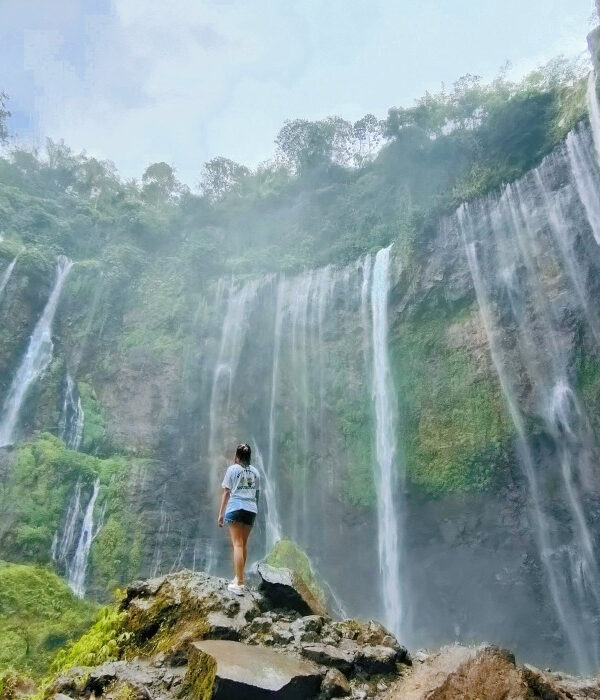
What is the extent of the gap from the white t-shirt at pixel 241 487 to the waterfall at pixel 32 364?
13683mm

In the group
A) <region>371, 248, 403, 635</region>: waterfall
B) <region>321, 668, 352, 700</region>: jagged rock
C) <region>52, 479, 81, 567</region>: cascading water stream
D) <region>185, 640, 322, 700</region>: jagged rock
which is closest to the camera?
<region>185, 640, 322, 700</region>: jagged rock

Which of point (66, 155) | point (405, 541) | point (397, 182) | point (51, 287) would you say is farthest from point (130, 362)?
point (66, 155)

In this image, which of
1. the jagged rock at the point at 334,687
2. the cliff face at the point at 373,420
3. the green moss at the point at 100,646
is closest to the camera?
the jagged rock at the point at 334,687

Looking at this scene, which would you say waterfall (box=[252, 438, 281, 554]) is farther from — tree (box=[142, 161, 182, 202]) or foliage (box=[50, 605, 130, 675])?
tree (box=[142, 161, 182, 202])

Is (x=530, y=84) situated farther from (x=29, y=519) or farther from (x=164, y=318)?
(x=29, y=519)

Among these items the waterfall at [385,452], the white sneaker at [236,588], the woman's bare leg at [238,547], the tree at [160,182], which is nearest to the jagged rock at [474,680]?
the white sneaker at [236,588]

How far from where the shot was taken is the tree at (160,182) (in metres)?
31.6

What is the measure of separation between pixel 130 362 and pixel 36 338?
133 inches

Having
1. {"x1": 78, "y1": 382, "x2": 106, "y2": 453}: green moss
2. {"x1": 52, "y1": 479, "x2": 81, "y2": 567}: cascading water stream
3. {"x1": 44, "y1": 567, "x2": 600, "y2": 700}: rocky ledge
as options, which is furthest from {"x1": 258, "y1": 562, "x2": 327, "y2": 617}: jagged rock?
{"x1": 78, "y1": 382, "x2": 106, "y2": 453}: green moss

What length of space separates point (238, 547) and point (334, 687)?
1.66m

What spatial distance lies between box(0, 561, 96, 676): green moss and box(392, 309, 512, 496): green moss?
11074 millimetres

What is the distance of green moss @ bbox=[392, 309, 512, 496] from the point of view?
52.3 ft

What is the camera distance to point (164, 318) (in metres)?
21.3

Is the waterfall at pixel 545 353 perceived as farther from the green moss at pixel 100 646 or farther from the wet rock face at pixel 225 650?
the green moss at pixel 100 646
